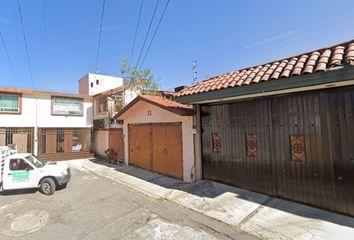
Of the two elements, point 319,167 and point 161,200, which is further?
point 161,200

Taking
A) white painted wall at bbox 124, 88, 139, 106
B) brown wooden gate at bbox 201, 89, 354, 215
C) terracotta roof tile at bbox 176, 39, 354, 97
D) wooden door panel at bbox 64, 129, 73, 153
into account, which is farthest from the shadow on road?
wooden door panel at bbox 64, 129, 73, 153

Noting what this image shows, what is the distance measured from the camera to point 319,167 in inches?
227

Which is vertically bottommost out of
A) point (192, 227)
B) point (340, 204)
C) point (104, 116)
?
point (192, 227)

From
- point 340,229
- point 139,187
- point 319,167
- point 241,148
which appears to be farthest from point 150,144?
point 340,229

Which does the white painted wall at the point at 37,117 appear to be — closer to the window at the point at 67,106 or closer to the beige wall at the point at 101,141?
the window at the point at 67,106

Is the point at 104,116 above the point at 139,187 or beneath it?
above

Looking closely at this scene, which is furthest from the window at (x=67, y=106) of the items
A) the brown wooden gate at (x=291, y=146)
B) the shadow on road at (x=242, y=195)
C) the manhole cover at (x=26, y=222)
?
the brown wooden gate at (x=291, y=146)

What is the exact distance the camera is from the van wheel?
8.23m

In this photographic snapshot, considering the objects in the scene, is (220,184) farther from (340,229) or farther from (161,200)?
(340,229)

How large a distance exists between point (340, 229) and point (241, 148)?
3.48 meters

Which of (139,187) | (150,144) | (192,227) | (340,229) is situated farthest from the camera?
(150,144)

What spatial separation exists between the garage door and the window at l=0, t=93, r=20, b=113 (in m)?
8.91

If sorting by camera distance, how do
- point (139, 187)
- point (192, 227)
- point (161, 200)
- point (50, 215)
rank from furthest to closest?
point (139, 187), point (161, 200), point (50, 215), point (192, 227)

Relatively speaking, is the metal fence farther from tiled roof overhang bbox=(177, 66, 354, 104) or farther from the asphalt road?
tiled roof overhang bbox=(177, 66, 354, 104)
